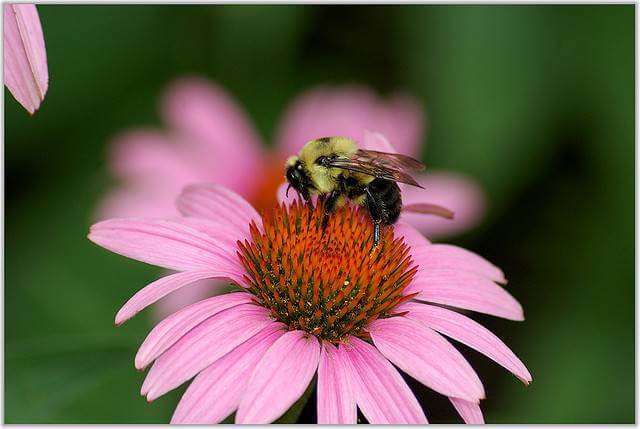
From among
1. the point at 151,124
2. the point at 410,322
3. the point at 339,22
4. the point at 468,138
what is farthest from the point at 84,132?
the point at 410,322

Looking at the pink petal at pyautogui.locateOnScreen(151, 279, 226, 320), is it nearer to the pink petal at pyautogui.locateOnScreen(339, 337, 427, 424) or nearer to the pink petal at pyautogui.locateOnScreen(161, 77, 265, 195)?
the pink petal at pyautogui.locateOnScreen(161, 77, 265, 195)

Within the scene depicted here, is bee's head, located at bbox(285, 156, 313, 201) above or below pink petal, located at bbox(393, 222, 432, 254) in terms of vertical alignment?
above

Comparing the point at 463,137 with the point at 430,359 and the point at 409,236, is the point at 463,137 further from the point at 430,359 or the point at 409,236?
the point at 430,359

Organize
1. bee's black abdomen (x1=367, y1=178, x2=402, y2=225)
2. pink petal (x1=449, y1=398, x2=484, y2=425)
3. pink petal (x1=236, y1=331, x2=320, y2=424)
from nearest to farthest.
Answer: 1. pink petal (x1=236, y1=331, x2=320, y2=424)
2. pink petal (x1=449, y1=398, x2=484, y2=425)
3. bee's black abdomen (x1=367, y1=178, x2=402, y2=225)

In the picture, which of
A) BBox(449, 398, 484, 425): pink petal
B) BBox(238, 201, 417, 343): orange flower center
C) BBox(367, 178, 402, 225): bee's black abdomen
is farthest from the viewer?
BBox(367, 178, 402, 225): bee's black abdomen

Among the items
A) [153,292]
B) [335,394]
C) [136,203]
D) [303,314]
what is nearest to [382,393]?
[335,394]

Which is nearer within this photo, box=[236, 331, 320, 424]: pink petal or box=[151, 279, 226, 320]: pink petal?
box=[236, 331, 320, 424]: pink petal

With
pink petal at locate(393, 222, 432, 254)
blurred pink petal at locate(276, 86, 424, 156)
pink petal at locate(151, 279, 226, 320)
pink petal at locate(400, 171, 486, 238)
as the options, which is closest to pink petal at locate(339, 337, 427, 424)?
pink petal at locate(393, 222, 432, 254)
